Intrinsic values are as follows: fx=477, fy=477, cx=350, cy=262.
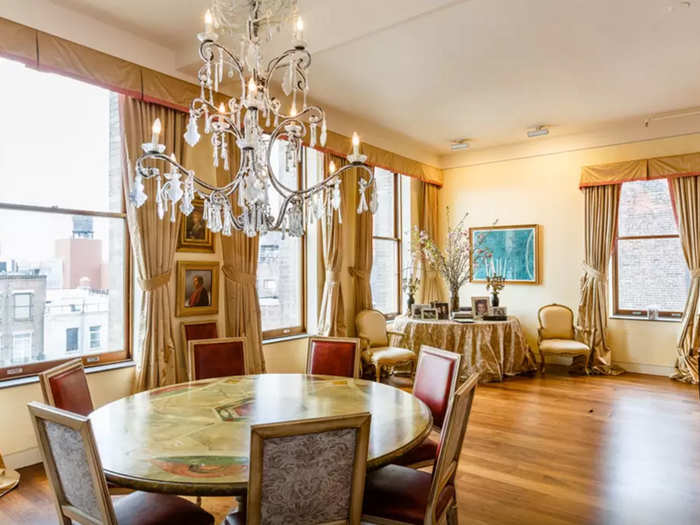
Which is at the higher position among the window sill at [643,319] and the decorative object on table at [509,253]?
the decorative object on table at [509,253]

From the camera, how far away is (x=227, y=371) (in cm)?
314

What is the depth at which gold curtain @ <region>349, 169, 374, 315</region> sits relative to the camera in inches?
230

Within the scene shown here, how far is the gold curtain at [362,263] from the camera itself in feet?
19.2

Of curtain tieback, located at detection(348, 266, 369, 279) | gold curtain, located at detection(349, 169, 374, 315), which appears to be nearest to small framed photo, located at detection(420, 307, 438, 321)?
gold curtain, located at detection(349, 169, 374, 315)

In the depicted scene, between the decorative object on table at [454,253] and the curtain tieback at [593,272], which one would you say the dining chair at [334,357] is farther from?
the curtain tieback at [593,272]

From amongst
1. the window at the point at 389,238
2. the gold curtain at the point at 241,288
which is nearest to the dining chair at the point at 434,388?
the gold curtain at the point at 241,288

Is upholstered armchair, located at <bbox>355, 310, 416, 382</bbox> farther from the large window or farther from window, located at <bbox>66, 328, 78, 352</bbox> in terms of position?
window, located at <bbox>66, 328, 78, 352</bbox>

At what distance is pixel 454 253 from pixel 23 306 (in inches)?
202

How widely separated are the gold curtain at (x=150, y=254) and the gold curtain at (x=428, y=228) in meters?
4.13

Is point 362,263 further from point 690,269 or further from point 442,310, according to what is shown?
point 690,269

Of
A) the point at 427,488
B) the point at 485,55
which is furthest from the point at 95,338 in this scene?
the point at 485,55

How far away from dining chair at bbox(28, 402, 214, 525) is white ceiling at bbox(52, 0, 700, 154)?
276 centimetres

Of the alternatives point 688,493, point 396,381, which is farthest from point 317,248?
point 688,493

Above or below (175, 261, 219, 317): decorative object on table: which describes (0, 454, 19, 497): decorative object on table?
below
